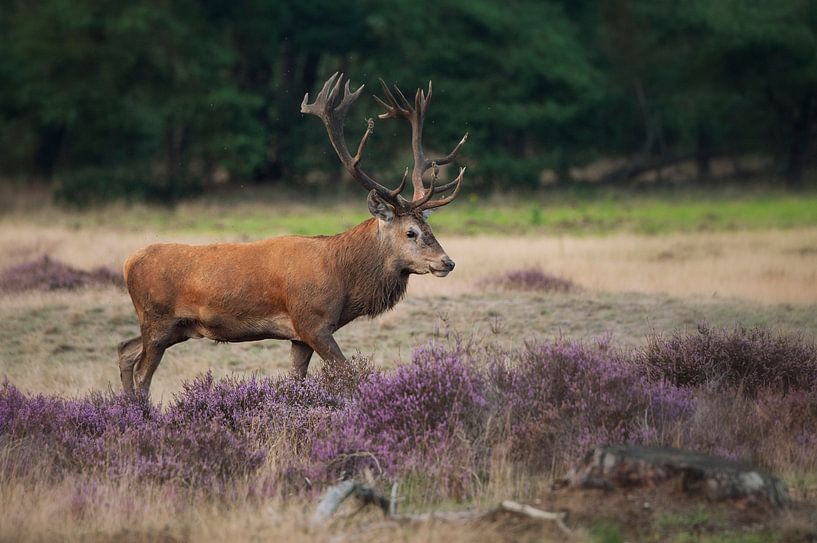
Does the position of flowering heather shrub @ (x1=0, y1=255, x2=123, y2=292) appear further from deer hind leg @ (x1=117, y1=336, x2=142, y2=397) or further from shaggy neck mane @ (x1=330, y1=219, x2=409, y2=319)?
shaggy neck mane @ (x1=330, y1=219, x2=409, y2=319)

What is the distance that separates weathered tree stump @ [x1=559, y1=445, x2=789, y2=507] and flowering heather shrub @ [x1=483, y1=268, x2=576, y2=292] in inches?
357

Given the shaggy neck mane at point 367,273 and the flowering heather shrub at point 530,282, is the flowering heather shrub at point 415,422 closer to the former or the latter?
the shaggy neck mane at point 367,273

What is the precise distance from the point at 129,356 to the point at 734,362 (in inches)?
197

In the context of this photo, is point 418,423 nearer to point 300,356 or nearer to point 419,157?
point 300,356

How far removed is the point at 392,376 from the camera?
832 centimetres

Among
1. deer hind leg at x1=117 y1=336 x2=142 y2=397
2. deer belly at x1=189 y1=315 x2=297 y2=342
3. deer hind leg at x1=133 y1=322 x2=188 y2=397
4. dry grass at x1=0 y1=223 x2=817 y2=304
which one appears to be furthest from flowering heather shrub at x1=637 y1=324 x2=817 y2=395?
dry grass at x1=0 y1=223 x2=817 y2=304

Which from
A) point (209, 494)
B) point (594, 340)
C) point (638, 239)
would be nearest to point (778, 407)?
point (594, 340)

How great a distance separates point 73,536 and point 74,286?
10622mm

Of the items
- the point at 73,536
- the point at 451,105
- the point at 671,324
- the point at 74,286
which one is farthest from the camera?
the point at 451,105

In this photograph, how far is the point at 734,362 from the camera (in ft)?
30.3

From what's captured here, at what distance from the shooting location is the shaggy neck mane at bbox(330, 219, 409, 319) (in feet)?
32.4

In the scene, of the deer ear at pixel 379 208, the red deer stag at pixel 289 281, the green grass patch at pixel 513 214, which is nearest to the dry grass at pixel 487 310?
the red deer stag at pixel 289 281

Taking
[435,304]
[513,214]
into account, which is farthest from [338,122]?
[513,214]

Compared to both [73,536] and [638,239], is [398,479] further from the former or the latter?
[638,239]
